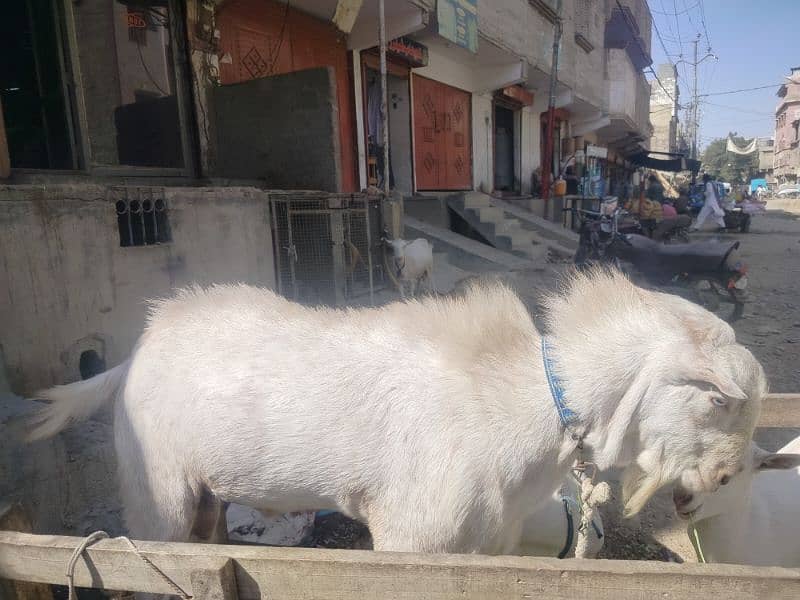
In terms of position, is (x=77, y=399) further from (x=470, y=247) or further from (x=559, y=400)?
(x=470, y=247)

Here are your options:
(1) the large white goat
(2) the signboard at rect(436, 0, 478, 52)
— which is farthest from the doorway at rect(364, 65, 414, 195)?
(1) the large white goat

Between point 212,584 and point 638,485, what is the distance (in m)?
1.29

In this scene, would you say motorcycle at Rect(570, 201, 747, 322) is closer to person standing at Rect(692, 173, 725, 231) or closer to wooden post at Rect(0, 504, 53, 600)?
wooden post at Rect(0, 504, 53, 600)

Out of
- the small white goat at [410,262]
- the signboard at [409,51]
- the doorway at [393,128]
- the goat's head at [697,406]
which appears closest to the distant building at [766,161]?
the doorway at [393,128]

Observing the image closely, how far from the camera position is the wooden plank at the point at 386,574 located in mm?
1117

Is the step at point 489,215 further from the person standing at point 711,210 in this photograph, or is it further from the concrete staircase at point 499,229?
the person standing at point 711,210

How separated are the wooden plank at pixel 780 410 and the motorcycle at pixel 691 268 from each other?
3.86 meters

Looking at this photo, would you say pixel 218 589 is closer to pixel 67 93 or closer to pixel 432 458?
pixel 432 458

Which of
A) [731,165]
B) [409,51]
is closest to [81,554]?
[409,51]

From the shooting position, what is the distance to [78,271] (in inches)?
120

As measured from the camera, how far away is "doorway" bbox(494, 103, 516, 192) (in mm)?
15789

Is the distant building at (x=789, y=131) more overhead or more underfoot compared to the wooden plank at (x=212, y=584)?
more overhead

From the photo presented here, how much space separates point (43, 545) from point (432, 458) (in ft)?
3.47

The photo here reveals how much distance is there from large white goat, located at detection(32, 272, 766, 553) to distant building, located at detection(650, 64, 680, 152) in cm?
4937
